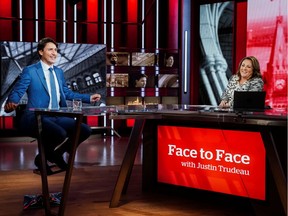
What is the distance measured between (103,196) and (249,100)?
1474 mm

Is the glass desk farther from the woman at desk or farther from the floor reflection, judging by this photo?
the floor reflection

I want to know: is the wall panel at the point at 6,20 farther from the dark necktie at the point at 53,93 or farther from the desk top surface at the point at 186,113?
the desk top surface at the point at 186,113

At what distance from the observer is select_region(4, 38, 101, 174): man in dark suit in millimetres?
3430

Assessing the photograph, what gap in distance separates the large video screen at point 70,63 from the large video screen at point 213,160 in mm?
4223

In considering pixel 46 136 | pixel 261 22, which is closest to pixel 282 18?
pixel 261 22

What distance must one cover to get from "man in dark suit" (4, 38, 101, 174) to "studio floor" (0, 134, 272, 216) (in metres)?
0.38

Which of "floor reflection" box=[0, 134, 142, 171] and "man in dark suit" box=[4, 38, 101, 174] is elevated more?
"man in dark suit" box=[4, 38, 101, 174]

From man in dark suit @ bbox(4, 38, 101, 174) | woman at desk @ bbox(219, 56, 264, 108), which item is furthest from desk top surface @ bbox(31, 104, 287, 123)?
woman at desk @ bbox(219, 56, 264, 108)

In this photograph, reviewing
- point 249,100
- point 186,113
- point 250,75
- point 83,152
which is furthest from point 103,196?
point 83,152

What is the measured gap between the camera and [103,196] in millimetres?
3889

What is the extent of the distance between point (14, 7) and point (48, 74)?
472cm

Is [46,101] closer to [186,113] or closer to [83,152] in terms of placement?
[186,113]

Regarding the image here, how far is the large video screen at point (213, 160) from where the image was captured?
10.7ft

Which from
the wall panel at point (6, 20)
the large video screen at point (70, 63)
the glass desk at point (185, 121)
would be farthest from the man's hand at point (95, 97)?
the wall panel at point (6, 20)
